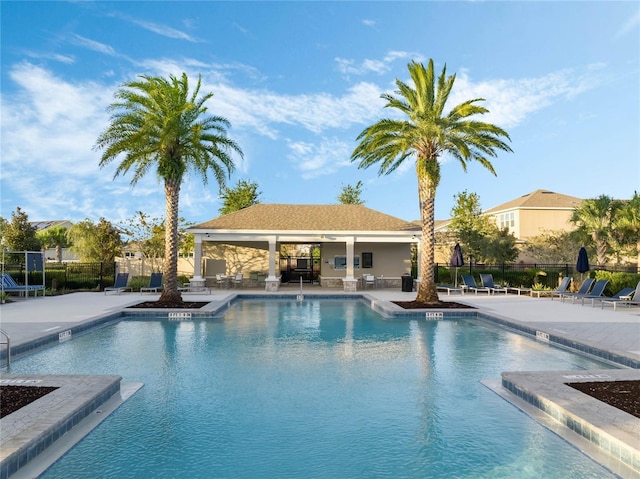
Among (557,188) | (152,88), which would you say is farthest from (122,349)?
(557,188)

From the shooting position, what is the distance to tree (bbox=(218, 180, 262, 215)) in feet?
179

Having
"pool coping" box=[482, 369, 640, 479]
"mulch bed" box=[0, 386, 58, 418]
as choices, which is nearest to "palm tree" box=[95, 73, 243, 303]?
"mulch bed" box=[0, 386, 58, 418]

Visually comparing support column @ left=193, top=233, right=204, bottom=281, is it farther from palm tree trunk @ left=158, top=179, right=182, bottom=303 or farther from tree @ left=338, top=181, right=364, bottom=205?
tree @ left=338, top=181, right=364, bottom=205

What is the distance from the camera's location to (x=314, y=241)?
27922 millimetres

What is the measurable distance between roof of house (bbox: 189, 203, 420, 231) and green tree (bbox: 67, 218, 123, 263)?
11622 mm

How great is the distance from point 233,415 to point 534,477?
3.83 meters

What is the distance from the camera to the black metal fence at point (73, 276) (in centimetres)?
2583

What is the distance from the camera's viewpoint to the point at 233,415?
6434 mm

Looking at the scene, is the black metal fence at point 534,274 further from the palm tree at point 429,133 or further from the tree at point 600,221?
the palm tree at point 429,133

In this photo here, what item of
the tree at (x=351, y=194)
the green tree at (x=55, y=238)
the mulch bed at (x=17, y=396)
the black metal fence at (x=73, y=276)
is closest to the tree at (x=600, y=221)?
the black metal fence at (x=73, y=276)

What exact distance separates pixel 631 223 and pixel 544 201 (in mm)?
25082

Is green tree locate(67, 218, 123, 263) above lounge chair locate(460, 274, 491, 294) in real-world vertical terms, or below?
above

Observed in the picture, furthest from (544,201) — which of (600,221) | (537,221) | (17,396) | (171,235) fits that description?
(17,396)

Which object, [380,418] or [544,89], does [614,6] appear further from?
[380,418]
